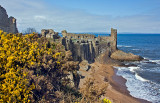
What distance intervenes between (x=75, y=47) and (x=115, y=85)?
497 inches

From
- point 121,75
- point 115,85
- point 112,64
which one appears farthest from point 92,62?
point 115,85

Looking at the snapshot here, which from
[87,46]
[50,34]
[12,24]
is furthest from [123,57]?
[12,24]

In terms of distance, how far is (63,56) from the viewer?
10688 mm

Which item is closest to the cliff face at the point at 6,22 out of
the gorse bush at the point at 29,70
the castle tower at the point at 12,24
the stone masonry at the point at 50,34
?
the castle tower at the point at 12,24

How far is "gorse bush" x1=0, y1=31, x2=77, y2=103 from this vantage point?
7.07 m

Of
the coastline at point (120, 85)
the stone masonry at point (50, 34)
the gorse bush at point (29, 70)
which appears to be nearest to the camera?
the gorse bush at point (29, 70)

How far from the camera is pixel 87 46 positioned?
36.9 m

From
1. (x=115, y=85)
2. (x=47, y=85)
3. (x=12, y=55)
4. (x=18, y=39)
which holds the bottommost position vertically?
(x=115, y=85)

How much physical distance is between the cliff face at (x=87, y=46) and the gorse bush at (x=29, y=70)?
18693 millimetres

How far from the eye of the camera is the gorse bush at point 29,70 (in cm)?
707

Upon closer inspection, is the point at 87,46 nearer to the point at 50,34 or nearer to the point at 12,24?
the point at 50,34

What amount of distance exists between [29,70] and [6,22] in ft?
44.7

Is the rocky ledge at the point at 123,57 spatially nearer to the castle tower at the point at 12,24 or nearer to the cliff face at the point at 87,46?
the cliff face at the point at 87,46

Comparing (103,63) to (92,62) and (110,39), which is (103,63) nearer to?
(92,62)
